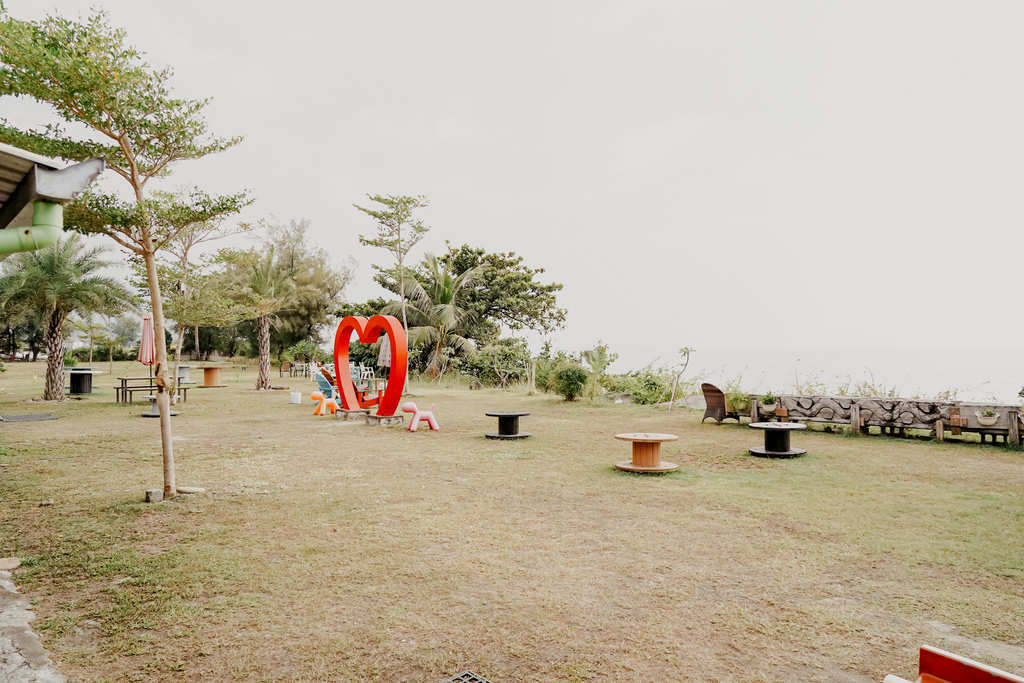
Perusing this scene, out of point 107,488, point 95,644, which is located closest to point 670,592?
point 95,644

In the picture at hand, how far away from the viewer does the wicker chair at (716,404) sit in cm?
1313

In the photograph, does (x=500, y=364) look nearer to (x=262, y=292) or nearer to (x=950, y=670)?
(x=262, y=292)

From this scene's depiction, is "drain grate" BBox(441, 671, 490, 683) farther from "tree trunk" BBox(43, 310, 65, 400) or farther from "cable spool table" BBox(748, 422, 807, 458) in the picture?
"tree trunk" BBox(43, 310, 65, 400)

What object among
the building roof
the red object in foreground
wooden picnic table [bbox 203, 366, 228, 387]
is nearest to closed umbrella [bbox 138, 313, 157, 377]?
wooden picnic table [bbox 203, 366, 228, 387]

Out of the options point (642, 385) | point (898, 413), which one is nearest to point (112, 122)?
point (898, 413)

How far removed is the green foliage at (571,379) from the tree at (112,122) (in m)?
12.2

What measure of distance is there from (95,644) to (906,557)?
17.9ft

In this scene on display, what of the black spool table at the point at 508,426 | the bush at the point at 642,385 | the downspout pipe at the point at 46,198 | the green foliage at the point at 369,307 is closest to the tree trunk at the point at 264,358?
the green foliage at the point at 369,307

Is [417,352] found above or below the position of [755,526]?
above

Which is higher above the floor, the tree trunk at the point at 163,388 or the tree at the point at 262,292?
the tree at the point at 262,292

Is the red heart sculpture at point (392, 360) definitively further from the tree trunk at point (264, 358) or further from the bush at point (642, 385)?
the tree trunk at point (264, 358)

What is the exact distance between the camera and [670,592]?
13.2 feet

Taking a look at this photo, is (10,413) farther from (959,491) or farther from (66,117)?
(959,491)

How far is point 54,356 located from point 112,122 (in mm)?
14269
